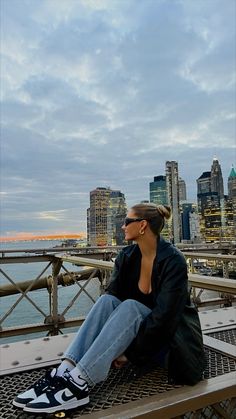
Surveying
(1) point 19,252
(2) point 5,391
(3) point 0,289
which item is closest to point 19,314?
(3) point 0,289

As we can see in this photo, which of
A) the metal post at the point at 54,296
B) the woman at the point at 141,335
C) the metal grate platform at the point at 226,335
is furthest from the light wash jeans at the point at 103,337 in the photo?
the metal post at the point at 54,296

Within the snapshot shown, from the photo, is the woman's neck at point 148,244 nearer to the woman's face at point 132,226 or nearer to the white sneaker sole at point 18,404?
the woman's face at point 132,226

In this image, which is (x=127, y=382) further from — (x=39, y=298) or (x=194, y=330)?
(x=39, y=298)

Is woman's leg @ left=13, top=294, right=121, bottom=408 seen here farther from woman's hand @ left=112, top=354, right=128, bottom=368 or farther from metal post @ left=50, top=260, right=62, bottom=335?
metal post @ left=50, top=260, right=62, bottom=335

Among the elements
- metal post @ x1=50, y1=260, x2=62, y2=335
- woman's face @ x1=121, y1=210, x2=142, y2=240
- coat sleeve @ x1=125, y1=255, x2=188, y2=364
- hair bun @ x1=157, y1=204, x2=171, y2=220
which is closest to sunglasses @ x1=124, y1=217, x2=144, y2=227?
woman's face @ x1=121, y1=210, x2=142, y2=240

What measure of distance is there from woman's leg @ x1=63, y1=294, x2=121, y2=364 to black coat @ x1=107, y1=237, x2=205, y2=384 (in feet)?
0.60

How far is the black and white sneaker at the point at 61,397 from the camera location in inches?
54.2

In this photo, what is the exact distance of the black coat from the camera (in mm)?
1587

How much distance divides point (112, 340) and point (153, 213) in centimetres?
67

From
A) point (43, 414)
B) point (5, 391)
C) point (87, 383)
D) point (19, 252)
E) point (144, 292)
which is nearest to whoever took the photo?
point (43, 414)

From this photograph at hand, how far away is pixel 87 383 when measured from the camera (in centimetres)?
152

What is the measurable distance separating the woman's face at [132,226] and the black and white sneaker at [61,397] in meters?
0.73

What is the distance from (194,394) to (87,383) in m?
0.45

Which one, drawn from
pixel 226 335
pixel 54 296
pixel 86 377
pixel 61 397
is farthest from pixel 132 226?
pixel 54 296
